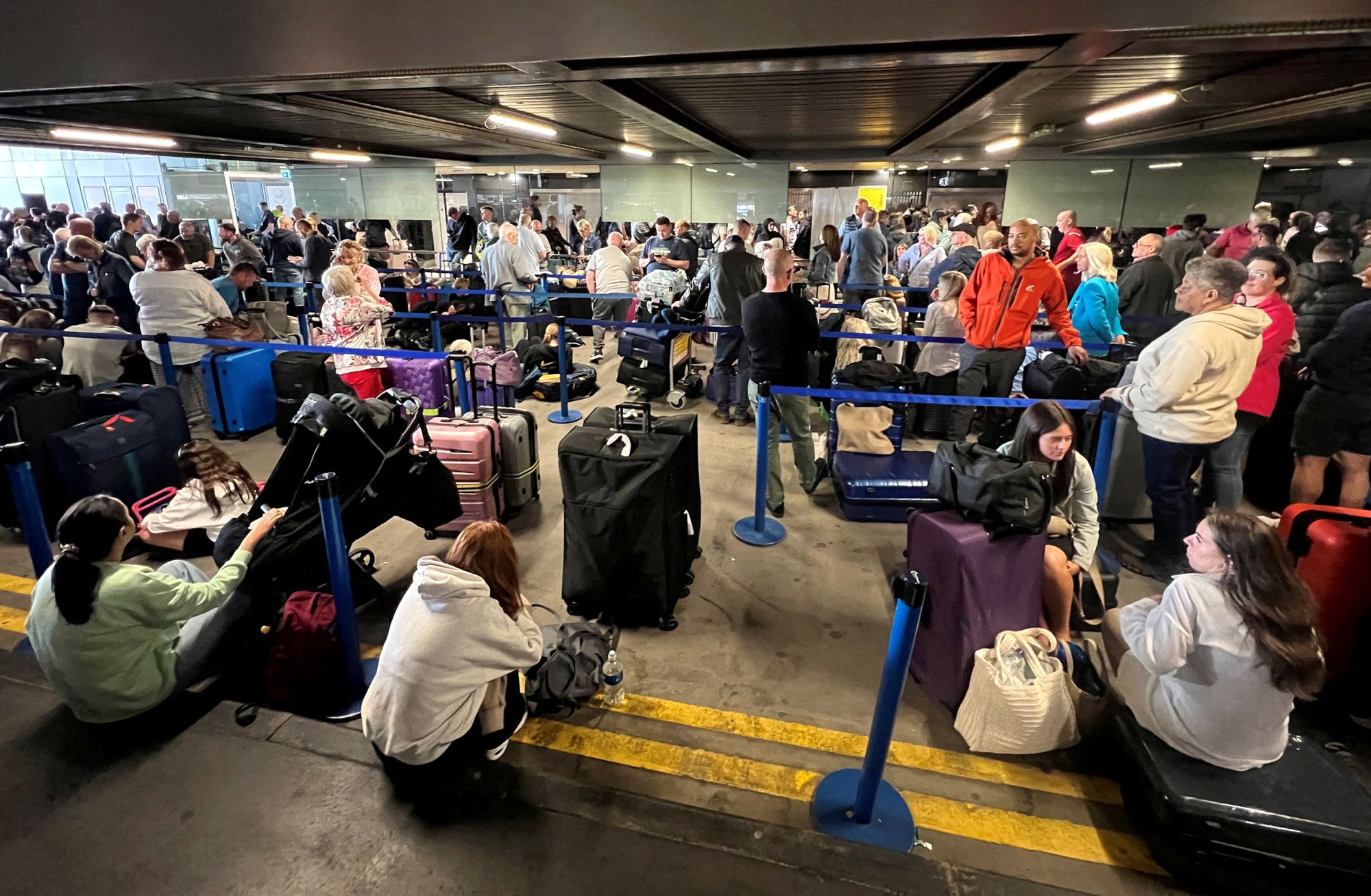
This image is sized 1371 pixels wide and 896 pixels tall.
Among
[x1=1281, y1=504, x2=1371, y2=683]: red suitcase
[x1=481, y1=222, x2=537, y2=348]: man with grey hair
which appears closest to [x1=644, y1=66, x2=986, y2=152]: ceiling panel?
[x1=481, y1=222, x2=537, y2=348]: man with grey hair

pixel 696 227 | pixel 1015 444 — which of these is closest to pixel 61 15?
pixel 1015 444

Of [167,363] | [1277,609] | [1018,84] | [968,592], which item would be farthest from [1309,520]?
[167,363]

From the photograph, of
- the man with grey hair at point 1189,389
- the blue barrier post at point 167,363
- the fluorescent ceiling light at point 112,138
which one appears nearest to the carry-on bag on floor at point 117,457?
the blue barrier post at point 167,363

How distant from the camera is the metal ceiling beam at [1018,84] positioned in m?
4.37

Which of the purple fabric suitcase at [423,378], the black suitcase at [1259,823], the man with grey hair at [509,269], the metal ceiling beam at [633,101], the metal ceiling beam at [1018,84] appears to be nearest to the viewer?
the black suitcase at [1259,823]

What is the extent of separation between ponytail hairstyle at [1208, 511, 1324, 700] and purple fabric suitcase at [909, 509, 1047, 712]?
30.7 inches

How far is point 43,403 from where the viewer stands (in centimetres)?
471

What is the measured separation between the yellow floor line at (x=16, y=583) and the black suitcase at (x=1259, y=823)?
17.5 feet

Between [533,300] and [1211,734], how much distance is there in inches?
359

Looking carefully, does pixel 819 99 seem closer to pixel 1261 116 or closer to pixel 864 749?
pixel 1261 116

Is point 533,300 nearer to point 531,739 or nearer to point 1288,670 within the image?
point 531,739

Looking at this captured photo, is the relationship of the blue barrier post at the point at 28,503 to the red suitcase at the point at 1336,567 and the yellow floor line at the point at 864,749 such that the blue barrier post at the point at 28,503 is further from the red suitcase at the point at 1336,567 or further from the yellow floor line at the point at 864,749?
the red suitcase at the point at 1336,567

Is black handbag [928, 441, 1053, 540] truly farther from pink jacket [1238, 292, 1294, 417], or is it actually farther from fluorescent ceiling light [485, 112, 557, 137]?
fluorescent ceiling light [485, 112, 557, 137]

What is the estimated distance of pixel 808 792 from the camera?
8.34 ft
